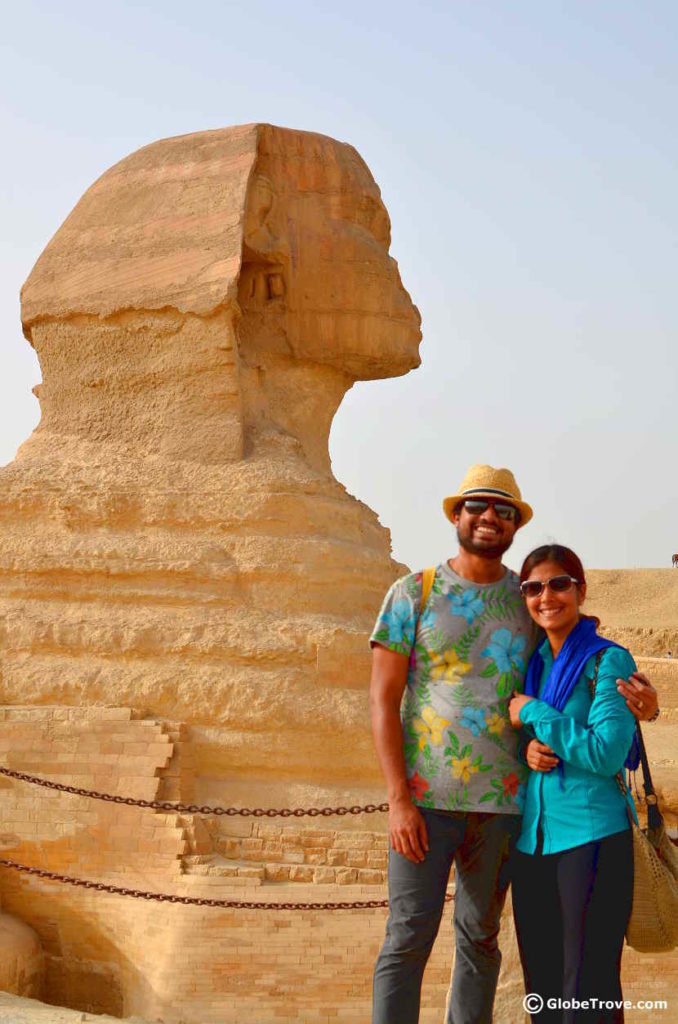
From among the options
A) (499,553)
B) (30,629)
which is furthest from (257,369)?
(499,553)

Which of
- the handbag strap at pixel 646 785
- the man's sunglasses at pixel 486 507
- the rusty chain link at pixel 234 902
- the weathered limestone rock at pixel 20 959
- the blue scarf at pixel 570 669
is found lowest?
the weathered limestone rock at pixel 20 959

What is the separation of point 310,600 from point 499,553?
3814mm

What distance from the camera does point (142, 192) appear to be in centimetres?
912

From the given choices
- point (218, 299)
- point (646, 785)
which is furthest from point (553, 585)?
point (218, 299)

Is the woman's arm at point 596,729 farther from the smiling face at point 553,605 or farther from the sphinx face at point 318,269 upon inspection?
the sphinx face at point 318,269

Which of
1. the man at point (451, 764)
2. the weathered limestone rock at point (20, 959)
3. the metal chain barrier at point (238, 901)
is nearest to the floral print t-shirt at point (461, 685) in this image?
the man at point (451, 764)

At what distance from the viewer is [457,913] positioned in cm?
387

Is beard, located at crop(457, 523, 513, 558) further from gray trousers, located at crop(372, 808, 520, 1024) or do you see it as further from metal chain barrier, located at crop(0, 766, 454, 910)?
metal chain barrier, located at crop(0, 766, 454, 910)

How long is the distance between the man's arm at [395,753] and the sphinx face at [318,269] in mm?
5280

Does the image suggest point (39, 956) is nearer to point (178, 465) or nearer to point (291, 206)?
point (178, 465)

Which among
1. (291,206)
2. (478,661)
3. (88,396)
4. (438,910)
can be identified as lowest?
(438,910)

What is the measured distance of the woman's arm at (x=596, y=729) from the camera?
3492 millimetres

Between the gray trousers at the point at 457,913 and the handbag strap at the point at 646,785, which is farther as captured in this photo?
the gray trousers at the point at 457,913

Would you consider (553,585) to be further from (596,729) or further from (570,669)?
(596,729)
